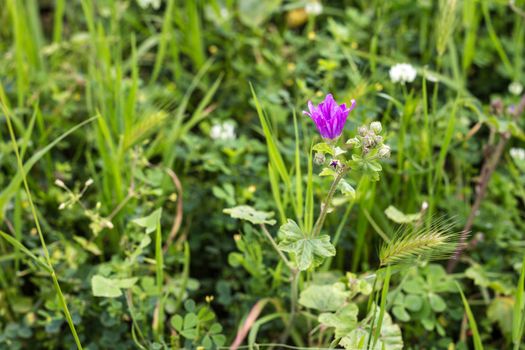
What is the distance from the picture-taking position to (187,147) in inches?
90.1

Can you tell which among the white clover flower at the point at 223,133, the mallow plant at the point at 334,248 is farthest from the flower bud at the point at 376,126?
the white clover flower at the point at 223,133

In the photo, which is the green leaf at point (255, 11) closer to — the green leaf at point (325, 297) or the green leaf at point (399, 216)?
the green leaf at point (399, 216)

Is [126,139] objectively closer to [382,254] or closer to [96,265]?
[96,265]

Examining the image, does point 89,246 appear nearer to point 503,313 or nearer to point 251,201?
point 251,201

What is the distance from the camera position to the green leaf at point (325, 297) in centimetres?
160

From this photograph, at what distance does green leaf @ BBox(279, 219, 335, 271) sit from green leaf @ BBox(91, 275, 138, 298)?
0.47 m

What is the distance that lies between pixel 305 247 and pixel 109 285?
568 mm

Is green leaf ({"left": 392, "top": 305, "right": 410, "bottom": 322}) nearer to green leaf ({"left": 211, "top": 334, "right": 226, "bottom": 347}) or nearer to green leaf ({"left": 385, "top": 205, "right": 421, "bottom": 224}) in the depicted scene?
green leaf ({"left": 385, "top": 205, "right": 421, "bottom": 224})

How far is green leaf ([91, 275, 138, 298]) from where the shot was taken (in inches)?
62.2

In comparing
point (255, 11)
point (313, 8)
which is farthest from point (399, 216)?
point (255, 11)

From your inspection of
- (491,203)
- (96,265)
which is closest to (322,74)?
(491,203)

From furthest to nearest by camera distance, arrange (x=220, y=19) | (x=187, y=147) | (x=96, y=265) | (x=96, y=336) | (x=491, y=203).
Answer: (x=220, y=19)
(x=187, y=147)
(x=491, y=203)
(x=96, y=265)
(x=96, y=336)

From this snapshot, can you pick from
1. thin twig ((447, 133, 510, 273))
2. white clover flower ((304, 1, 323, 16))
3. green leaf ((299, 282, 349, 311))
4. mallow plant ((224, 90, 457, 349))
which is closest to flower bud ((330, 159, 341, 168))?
mallow plant ((224, 90, 457, 349))

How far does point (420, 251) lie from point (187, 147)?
1162 millimetres
